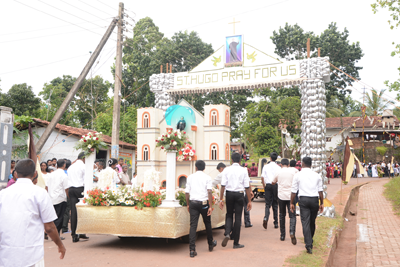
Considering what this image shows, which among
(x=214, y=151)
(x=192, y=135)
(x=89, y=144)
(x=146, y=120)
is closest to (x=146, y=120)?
(x=146, y=120)

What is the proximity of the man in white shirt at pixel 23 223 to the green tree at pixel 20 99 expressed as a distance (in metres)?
21.6

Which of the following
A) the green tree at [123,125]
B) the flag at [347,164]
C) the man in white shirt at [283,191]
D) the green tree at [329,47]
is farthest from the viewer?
the green tree at [329,47]

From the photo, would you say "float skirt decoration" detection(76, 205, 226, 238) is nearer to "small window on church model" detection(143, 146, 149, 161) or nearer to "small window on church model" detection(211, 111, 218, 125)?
"small window on church model" detection(211, 111, 218, 125)

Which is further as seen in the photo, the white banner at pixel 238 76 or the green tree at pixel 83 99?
the green tree at pixel 83 99

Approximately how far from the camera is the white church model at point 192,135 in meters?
13.7

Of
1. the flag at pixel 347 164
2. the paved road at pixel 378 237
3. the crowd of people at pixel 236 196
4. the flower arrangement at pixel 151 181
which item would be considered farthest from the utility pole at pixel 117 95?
the paved road at pixel 378 237

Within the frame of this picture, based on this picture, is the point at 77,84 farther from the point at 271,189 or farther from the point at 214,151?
the point at 271,189

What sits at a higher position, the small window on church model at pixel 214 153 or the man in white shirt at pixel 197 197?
the small window on church model at pixel 214 153

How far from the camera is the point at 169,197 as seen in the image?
286 inches

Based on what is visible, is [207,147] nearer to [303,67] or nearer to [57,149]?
Result: [303,67]

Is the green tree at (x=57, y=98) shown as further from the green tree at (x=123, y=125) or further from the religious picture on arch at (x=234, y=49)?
the religious picture on arch at (x=234, y=49)

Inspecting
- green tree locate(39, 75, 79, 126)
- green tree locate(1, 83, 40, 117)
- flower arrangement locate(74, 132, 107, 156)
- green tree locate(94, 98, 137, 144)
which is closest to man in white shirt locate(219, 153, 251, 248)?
flower arrangement locate(74, 132, 107, 156)

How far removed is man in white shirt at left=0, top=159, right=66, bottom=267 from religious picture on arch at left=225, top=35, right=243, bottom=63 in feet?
37.5

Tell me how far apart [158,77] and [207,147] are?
4.03 m
